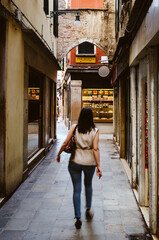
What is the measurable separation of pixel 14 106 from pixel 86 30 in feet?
39.0

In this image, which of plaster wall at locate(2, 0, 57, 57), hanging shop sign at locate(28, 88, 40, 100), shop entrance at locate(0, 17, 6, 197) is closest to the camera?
shop entrance at locate(0, 17, 6, 197)

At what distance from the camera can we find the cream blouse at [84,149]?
4621mm

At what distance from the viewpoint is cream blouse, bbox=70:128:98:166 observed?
4.62m

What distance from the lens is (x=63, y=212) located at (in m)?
5.29

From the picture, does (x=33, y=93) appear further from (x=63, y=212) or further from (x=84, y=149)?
(x=84, y=149)

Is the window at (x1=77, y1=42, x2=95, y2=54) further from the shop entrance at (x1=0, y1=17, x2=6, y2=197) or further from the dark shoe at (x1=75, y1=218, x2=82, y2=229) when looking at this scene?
the dark shoe at (x1=75, y1=218, x2=82, y2=229)

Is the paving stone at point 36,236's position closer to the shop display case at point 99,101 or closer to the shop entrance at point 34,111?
the shop entrance at point 34,111

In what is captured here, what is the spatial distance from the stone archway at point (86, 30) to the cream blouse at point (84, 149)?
43.6ft

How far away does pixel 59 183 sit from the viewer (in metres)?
7.39

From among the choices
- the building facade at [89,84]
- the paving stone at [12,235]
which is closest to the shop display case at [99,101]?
the building facade at [89,84]

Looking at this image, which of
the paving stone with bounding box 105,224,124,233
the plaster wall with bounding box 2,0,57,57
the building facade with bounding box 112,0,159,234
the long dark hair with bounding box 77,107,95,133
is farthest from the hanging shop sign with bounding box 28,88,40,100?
the paving stone with bounding box 105,224,124,233

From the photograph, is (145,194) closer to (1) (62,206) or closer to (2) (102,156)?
(1) (62,206)

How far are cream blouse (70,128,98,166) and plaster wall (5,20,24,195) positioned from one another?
6.43 feet

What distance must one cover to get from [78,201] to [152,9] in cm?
311
